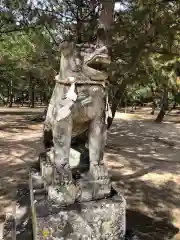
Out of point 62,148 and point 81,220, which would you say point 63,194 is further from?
point 62,148

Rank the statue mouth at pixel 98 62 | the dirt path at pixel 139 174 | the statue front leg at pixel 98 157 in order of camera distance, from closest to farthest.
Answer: the statue mouth at pixel 98 62 < the statue front leg at pixel 98 157 < the dirt path at pixel 139 174

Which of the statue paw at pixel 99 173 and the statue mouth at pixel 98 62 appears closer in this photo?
the statue mouth at pixel 98 62

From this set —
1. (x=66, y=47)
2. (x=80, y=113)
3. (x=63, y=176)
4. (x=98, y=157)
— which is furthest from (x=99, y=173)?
(x=66, y=47)

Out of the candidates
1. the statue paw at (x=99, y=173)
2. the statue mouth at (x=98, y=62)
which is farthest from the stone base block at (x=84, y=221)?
the statue mouth at (x=98, y=62)

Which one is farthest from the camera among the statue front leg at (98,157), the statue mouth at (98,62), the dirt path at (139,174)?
the dirt path at (139,174)

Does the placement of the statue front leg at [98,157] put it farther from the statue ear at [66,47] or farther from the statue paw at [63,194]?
the statue ear at [66,47]

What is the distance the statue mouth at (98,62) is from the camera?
230 centimetres

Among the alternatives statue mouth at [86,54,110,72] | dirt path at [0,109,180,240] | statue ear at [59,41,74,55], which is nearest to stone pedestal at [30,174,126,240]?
dirt path at [0,109,180,240]

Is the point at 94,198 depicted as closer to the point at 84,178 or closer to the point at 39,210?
the point at 84,178

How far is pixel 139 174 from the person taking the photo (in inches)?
231

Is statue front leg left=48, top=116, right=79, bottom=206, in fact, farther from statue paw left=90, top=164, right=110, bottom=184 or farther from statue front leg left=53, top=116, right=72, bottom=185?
statue paw left=90, top=164, right=110, bottom=184

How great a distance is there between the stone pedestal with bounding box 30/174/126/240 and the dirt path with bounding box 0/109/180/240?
0.38 m

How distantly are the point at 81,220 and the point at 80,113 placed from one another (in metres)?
0.81

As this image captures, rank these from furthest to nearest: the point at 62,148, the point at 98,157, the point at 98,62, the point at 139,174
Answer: the point at 139,174
the point at 98,157
the point at 62,148
the point at 98,62
